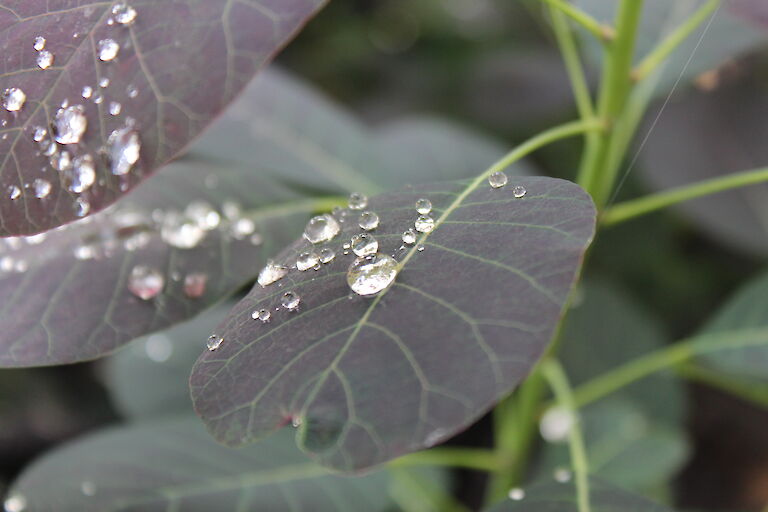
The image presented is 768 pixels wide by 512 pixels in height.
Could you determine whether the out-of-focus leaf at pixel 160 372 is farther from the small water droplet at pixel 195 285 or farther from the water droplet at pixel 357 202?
the water droplet at pixel 357 202

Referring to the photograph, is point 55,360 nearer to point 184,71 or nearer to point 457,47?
point 184,71

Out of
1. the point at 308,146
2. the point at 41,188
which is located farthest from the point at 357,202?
the point at 308,146

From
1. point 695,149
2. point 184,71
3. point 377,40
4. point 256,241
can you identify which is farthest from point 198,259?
point 377,40

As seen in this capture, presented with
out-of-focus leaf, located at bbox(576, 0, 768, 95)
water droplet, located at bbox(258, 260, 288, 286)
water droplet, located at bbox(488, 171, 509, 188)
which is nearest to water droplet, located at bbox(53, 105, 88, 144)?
water droplet, located at bbox(258, 260, 288, 286)

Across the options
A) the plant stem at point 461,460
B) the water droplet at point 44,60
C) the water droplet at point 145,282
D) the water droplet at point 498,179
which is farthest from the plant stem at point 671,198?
the water droplet at point 44,60

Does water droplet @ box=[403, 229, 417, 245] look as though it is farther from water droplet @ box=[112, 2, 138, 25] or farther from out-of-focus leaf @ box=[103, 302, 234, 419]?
out-of-focus leaf @ box=[103, 302, 234, 419]

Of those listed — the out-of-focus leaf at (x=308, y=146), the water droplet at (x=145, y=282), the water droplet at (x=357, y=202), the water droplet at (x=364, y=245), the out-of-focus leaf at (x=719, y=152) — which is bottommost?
the out-of-focus leaf at (x=719, y=152)
